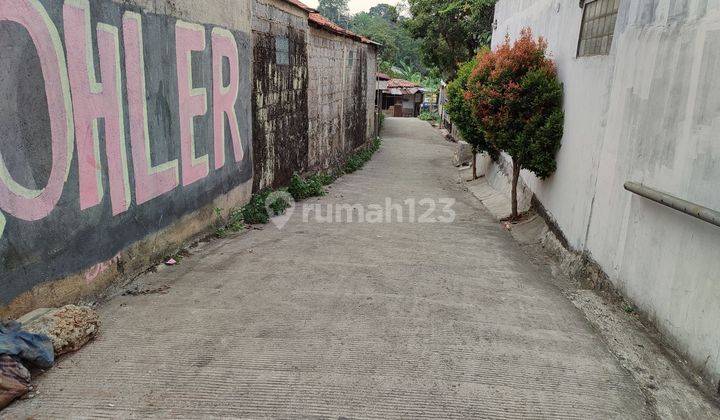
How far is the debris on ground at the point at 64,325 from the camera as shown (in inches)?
147

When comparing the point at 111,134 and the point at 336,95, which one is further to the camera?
the point at 336,95

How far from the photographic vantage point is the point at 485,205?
12.4m

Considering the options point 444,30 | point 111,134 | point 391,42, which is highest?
point 391,42

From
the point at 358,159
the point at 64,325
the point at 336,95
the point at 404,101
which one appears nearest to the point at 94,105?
the point at 64,325

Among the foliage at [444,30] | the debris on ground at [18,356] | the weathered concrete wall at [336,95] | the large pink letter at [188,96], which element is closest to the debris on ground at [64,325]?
the debris on ground at [18,356]

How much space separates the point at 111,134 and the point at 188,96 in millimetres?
1652

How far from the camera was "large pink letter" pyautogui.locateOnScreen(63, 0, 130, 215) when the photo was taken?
4.39 meters

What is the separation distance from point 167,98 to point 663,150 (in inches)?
200

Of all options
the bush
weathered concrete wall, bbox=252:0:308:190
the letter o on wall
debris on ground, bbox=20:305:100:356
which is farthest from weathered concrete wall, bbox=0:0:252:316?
the bush

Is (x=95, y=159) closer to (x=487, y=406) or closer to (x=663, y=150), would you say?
(x=487, y=406)

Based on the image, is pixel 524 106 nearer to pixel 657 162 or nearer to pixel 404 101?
pixel 657 162

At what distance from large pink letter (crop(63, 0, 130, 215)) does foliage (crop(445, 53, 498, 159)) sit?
7956 mm

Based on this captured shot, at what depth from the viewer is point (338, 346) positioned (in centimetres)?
419

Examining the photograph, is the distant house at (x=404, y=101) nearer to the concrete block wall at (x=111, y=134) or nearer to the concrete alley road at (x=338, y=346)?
the concrete block wall at (x=111, y=134)
